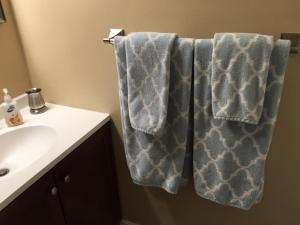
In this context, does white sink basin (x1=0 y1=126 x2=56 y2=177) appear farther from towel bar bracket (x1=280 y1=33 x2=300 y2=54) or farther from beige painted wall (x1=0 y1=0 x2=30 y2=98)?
Answer: towel bar bracket (x1=280 y1=33 x2=300 y2=54)

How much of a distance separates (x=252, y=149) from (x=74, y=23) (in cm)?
90

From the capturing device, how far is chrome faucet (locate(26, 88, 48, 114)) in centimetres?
138

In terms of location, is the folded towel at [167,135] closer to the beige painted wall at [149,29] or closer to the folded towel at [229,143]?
the folded towel at [229,143]

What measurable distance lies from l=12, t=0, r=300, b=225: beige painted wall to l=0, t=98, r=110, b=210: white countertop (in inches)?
2.6

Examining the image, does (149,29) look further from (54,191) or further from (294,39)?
(54,191)

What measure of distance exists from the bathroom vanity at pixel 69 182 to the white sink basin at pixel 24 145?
39 mm

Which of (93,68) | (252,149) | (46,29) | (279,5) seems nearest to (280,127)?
(252,149)

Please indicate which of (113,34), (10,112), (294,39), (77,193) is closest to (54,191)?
(77,193)

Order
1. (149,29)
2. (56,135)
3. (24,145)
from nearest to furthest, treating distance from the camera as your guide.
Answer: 1. (149,29)
2. (56,135)
3. (24,145)

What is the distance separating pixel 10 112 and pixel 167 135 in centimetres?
74

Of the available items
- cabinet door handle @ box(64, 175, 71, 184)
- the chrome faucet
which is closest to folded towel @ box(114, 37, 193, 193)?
cabinet door handle @ box(64, 175, 71, 184)

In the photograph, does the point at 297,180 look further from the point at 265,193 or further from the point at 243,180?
the point at 243,180

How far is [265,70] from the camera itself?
0.82 m

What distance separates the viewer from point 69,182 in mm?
1160
